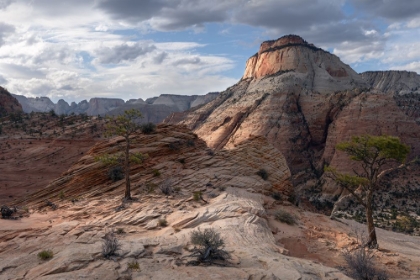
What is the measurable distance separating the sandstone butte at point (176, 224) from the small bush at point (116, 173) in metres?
0.31

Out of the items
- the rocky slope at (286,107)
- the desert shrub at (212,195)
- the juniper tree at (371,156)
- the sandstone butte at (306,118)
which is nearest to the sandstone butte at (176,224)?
the desert shrub at (212,195)

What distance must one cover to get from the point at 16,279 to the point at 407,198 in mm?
40970

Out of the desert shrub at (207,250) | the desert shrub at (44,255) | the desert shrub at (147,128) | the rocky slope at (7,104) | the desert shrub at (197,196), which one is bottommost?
the desert shrub at (197,196)

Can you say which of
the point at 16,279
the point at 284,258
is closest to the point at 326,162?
the point at 284,258

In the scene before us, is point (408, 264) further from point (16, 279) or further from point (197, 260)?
point (16, 279)

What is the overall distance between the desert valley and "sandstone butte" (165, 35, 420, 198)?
0.37 meters

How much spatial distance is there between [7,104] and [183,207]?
41377 millimetres

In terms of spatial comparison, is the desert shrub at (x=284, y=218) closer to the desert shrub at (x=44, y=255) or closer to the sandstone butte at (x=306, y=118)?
the desert shrub at (x=44, y=255)

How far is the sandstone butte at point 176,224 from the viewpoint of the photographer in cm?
823

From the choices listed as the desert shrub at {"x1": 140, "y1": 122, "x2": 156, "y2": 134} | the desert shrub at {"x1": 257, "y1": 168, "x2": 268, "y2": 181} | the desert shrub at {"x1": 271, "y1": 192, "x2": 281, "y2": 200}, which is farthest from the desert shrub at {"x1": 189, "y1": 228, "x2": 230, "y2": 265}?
the desert shrub at {"x1": 140, "y1": 122, "x2": 156, "y2": 134}

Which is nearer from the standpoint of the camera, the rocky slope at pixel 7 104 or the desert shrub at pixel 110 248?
the desert shrub at pixel 110 248

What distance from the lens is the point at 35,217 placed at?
13.1 metres

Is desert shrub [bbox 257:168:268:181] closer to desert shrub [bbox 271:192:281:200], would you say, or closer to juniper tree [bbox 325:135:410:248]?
desert shrub [bbox 271:192:281:200]

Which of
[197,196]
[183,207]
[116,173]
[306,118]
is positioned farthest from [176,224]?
[306,118]
